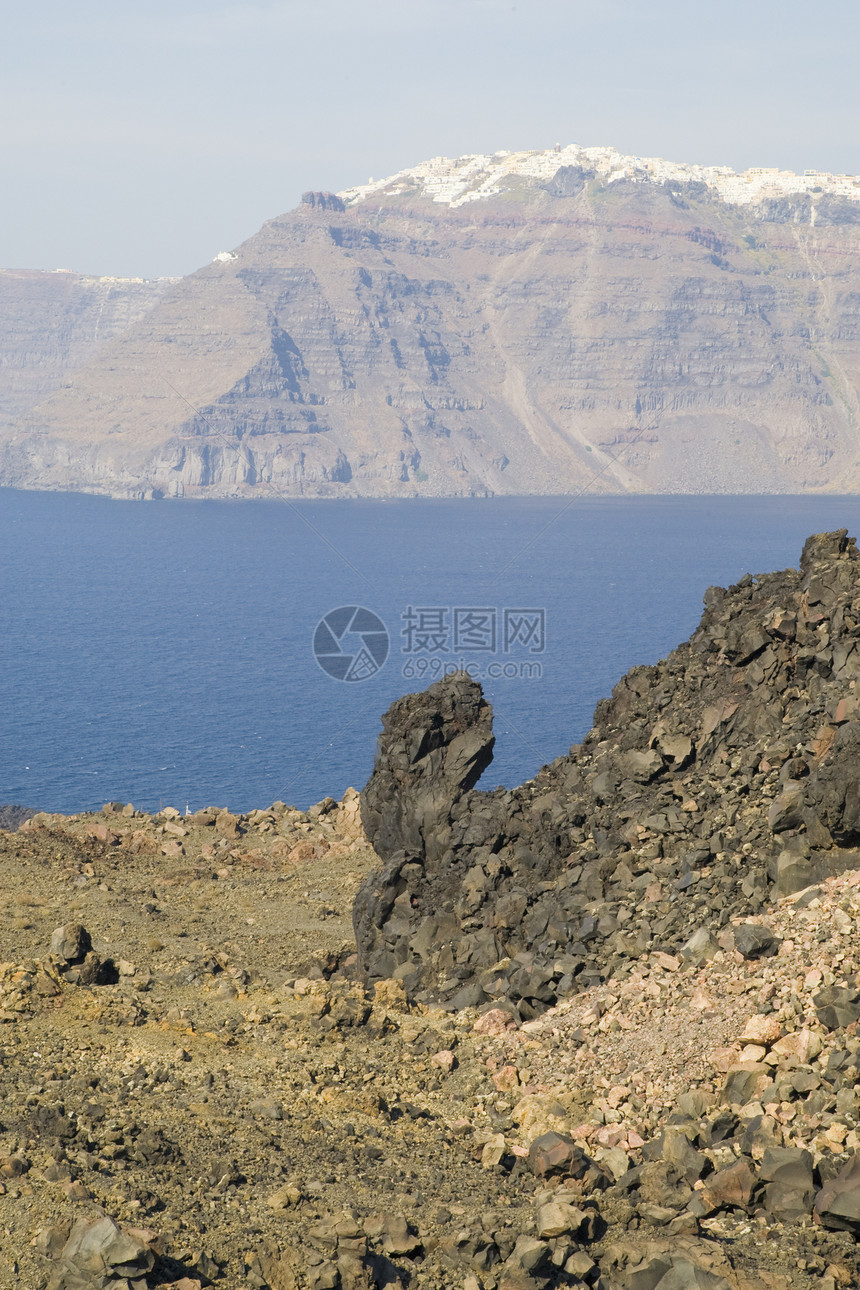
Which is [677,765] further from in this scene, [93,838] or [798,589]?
[93,838]

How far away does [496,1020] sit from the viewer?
74.5 ft

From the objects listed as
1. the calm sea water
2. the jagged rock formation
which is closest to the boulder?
the jagged rock formation

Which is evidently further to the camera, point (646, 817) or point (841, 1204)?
point (646, 817)

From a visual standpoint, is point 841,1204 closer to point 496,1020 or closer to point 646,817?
point 496,1020

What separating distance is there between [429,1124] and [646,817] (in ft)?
29.2

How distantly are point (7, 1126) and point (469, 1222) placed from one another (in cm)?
659

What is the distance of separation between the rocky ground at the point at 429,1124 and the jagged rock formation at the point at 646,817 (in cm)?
111

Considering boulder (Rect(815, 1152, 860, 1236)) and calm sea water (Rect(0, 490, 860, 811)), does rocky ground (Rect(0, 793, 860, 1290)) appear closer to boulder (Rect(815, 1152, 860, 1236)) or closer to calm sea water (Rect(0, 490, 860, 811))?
boulder (Rect(815, 1152, 860, 1236))

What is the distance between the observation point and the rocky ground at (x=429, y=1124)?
47.0 ft

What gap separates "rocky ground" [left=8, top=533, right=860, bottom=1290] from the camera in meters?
14.7

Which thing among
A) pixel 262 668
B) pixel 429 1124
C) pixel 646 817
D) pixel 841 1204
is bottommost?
pixel 262 668

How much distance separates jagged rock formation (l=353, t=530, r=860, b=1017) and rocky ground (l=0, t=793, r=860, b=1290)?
1.11m

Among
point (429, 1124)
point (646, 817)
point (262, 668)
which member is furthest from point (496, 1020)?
point (262, 668)

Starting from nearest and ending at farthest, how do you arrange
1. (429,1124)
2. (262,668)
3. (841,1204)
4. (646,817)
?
(841,1204) → (429,1124) → (646,817) → (262,668)
